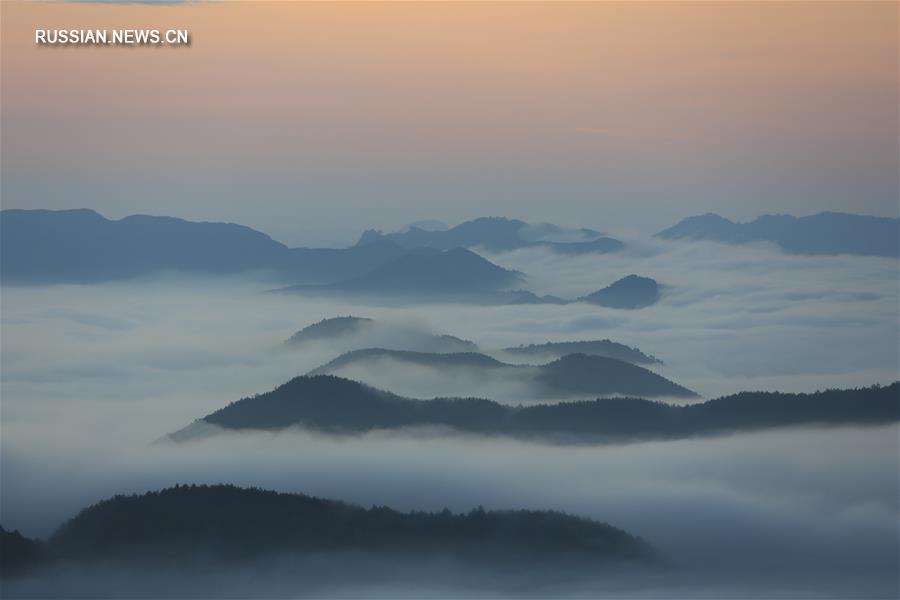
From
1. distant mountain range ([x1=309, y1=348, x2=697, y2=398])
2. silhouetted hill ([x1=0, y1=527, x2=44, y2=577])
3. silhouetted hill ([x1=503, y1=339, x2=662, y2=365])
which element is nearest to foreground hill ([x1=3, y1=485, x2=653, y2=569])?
silhouetted hill ([x1=0, y1=527, x2=44, y2=577])

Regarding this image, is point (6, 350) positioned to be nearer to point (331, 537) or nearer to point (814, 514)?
point (331, 537)

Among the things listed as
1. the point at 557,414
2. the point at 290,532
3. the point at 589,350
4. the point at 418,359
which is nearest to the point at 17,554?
the point at 290,532

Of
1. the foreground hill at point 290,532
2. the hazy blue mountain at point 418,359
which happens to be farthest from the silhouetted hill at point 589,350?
the foreground hill at point 290,532

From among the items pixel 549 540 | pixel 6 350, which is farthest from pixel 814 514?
pixel 6 350

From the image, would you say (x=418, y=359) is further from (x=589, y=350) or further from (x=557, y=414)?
(x=557, y=414)

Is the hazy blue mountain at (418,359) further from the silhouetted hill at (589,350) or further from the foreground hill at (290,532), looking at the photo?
the foreground hill at (290,532)

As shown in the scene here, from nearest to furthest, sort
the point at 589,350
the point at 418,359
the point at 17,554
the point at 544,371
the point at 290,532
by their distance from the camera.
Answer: the point at 17,554 → the point at 290,532 → the point at 544,371 → the point at 418,359 → the point at 589,350

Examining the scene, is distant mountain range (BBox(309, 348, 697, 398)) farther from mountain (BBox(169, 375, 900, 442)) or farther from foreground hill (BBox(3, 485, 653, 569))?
foreground hill (BBox(3, 485, 653, 569))
